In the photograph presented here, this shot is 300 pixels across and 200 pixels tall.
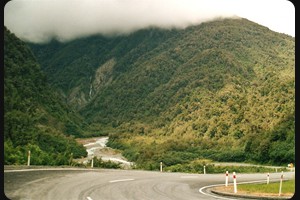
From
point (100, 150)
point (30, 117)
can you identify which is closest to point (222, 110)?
point (100, 150)

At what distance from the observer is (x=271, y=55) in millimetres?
168125

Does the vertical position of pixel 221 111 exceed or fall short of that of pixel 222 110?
it falls short

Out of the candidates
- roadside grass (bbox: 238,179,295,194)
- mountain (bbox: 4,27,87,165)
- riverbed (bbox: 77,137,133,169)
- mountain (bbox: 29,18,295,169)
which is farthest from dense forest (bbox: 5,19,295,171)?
roadside grass (bbox: 238,179,295,194)

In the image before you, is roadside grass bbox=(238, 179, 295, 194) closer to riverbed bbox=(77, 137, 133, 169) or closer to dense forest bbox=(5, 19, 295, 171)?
dense forest bbox=(5, 19, 295, 171)

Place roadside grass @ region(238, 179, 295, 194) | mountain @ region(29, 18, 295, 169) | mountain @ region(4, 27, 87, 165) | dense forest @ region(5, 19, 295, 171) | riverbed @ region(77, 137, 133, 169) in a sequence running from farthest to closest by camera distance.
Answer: riverbed @ region(77, 137, 133, 169)
mountain @ region(29, 18, 295, 169)
dense forest @ region(5, 19, 295, 171)
mountain @ region(4, 27, 87, 165)
roadside grass @ region(238, 179, 295, 194)

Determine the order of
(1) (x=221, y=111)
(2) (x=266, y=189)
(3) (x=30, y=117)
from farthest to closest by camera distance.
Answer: (1) (x=221, y=111)
(3) (x=30, y=117)
(2) (x=266, y=189)

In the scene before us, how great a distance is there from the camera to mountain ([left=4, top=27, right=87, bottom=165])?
3822 centimetres

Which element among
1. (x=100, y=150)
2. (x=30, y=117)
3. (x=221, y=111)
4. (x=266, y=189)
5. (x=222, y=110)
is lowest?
(x=100, y=150)

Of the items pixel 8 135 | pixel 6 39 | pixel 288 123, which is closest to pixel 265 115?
pixel 288 123

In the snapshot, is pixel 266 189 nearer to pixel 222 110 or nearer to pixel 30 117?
pixel 30 117

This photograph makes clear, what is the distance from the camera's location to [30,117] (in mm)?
70125

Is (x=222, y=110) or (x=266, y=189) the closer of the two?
(x=266, y=189)

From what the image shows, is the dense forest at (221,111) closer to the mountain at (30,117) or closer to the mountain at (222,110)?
the mountain at (222,110)

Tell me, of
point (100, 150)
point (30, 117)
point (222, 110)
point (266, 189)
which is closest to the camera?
point (266, 189)
